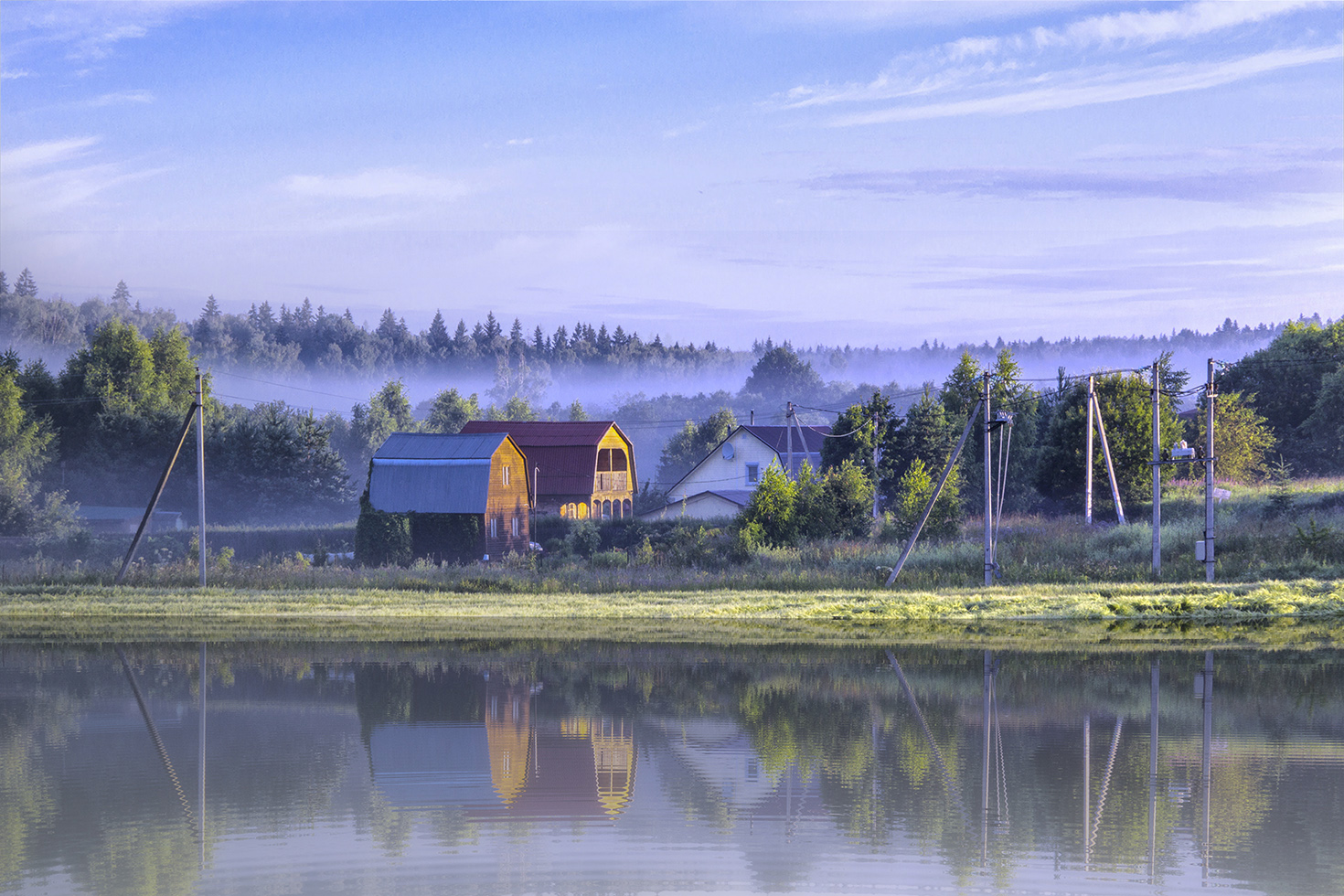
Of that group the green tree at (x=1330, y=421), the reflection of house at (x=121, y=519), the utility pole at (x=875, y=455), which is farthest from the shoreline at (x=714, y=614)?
the reflection of house at (x=121, y=519)

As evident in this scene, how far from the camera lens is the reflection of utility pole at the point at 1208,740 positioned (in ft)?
34.0

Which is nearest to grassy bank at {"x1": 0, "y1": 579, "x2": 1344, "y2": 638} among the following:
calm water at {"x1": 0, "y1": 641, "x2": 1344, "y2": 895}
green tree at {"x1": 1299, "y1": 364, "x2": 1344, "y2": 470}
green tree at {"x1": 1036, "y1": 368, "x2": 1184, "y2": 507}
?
calm water at {"x1": 0, "y1": 641, "x2": 1344, "y2": 895}

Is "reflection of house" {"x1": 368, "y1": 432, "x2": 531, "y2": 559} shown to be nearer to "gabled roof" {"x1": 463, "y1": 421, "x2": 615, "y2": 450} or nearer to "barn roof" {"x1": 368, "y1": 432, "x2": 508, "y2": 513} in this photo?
"barn roof" {"x1": 368, "y1": 432, "x2": 508, "y2": 513}

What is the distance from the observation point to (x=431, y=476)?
5112cm

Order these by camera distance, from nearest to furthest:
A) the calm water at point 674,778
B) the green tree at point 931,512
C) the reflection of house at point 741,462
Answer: the calm water at point 674,778 → the green tree at point 931,512 → the reflection of house at point 741,462

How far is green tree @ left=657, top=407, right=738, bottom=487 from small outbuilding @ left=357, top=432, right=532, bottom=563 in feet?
182

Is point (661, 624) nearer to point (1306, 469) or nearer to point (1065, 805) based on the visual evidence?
point (1065, 805)

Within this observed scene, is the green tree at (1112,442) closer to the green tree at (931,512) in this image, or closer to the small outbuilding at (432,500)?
the green tree at (931,512)

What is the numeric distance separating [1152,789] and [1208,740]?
289 centimetres

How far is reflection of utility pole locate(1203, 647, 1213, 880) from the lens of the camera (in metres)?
10.4

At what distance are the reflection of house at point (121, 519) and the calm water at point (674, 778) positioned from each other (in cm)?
5535

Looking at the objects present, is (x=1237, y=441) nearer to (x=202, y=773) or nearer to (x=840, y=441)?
(x=840, y=441)

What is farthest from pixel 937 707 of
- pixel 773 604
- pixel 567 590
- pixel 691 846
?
pixel 567 590

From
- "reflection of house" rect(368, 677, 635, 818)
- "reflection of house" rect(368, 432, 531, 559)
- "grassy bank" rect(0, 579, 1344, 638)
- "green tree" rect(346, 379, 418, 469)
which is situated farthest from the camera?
"green tree" rect(346, 379, 418, 469)
